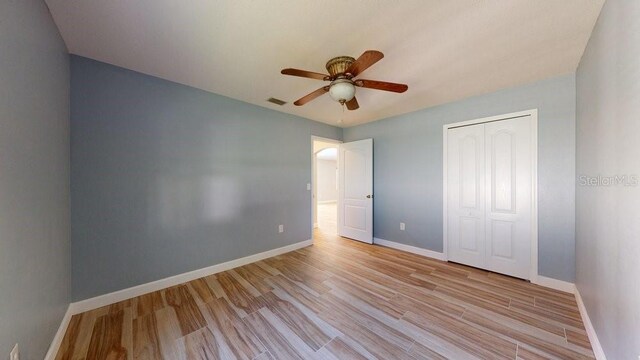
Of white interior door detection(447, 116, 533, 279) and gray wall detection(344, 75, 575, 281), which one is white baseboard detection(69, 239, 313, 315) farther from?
white interior door detection(447, 116, 533, 279)

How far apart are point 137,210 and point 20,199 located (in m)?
1.22

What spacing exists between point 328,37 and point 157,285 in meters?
3.04

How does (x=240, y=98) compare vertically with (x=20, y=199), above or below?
above

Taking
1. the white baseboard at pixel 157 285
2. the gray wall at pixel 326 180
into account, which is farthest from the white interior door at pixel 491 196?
the gray wall at pixel 326 180

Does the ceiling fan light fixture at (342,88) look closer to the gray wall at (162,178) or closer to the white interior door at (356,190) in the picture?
the gray wall at (162,178)

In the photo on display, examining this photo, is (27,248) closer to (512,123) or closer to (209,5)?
(209,5)

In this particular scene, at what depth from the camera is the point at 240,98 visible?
3059 millimetres

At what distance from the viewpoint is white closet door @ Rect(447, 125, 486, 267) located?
2953mm

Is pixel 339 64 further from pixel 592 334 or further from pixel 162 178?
pixel 592 334

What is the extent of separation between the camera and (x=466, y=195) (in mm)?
3082

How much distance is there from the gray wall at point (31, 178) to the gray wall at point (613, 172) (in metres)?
2.94

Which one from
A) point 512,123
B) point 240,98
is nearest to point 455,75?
point 512,123

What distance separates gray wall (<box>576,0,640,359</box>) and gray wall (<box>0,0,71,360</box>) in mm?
2939

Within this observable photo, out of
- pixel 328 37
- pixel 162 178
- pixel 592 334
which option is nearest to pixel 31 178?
pixel 162 178
